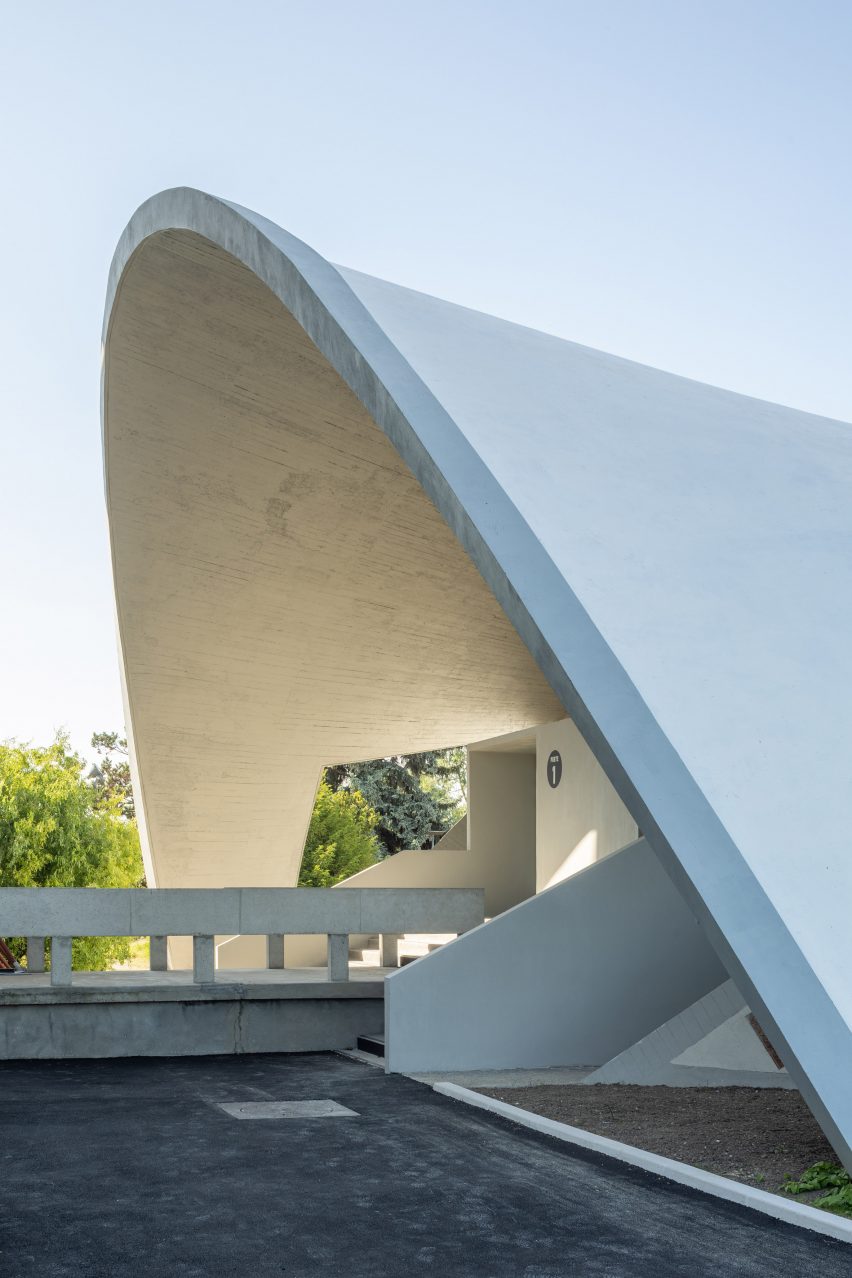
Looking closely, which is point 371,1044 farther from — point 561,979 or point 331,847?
point 331,847

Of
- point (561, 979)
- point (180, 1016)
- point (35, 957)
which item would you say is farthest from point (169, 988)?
point (561, 979)

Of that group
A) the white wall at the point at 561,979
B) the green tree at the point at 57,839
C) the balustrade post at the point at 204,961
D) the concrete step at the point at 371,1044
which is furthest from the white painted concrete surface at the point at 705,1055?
the green tree at the point at 57,839

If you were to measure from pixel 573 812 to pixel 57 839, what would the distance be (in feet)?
28.4

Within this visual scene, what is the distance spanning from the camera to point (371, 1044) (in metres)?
12.6

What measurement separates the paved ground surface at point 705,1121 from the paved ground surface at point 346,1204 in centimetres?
44

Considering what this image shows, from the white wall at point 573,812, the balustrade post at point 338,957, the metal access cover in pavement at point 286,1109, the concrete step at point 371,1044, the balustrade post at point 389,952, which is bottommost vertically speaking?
the concrete step at point 371,1044

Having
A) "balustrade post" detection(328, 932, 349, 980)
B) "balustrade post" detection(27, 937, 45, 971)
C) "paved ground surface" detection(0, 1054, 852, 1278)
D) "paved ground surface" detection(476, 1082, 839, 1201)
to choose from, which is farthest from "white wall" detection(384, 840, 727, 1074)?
"balustrade post" detection(27, 937, 45, 971)

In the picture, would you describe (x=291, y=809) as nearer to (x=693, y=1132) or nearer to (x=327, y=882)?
(x=327, y=882)

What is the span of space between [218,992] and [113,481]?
7129mm

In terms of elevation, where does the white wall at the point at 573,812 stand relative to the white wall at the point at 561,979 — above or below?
above

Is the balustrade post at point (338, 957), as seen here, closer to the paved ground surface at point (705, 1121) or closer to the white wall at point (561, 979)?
the white wall at point (561, 979)

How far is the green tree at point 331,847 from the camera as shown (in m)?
31.8

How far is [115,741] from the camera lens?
A: 2453 inches

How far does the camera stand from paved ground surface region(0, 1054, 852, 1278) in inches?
205
